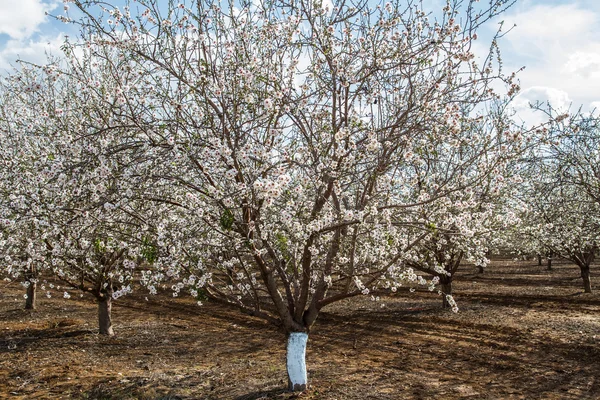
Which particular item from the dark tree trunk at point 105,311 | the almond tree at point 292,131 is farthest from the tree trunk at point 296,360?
the dark tree trunk at point 105,311

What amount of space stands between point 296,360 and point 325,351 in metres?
3.75

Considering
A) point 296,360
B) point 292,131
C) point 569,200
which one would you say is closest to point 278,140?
point 292,131

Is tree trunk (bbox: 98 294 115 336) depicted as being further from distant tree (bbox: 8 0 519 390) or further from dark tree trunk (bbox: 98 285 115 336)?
distant tree (bbox: 8 0 519 390)

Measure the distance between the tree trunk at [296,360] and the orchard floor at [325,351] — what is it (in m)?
0.18

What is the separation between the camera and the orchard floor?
830 cm

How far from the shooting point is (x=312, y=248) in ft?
21.9

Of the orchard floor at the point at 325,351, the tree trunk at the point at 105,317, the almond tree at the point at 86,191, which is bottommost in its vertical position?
the orchard floor at the point at 325,351

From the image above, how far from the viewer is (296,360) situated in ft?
24.8

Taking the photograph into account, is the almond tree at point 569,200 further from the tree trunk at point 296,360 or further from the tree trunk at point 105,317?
the tree trunk at point 105,317

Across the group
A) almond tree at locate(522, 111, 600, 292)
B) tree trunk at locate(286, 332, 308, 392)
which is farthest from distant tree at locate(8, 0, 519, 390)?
almond tree at locate(522, 111, 600, 292)

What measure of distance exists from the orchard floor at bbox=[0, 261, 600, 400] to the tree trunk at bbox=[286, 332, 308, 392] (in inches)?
7.0

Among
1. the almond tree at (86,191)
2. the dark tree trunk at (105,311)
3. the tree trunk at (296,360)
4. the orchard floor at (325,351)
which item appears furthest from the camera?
the dark tree trunk at (105,311)

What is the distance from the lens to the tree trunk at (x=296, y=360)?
7.54 m

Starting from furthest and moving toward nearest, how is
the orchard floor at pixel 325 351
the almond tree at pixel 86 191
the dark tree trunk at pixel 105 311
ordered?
the dark tree trunk at pixel 105 311 < the orchard floor at pixel 325 351 < the almond tree at pixel 86 191
